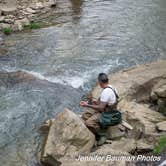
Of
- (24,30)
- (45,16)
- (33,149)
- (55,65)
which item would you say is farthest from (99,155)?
(45,16)

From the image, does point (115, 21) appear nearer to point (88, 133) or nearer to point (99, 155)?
point (88, 133)

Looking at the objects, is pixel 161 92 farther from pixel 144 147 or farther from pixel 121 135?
pixel 144 147

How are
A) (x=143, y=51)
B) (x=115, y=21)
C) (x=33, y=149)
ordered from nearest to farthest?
(x=33, y=149) → (x=143, y=51) → (x=115, y=21)

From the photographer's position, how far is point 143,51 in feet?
59.2

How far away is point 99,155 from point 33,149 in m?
2.59

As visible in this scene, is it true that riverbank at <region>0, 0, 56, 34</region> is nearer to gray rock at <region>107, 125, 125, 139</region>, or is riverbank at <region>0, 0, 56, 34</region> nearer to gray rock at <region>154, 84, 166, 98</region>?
gray rock at <region>154, 84, 166, 98</region>

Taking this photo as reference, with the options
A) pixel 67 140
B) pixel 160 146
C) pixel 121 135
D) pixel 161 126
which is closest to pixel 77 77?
pixel 121 135

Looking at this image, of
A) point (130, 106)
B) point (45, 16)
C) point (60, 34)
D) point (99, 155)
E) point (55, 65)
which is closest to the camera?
point (99, 155)

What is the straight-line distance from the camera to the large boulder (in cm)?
1038

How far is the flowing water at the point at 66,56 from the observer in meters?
12.4

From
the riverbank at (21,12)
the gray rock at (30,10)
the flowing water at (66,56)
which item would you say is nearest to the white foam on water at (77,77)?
the flowing water at (66,56)

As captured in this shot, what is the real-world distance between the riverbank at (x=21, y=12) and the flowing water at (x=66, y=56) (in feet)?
2.24

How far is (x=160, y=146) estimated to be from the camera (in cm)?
950

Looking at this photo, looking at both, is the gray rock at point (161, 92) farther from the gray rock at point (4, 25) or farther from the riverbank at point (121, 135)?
the gray rock at point (4, 25)
